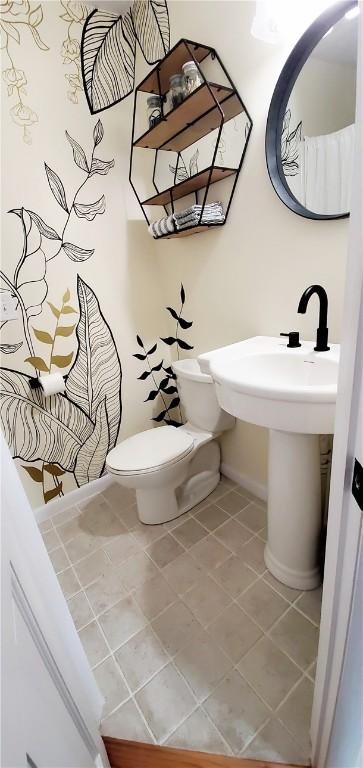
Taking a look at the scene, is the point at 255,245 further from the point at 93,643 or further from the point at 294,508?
the point at 93,643

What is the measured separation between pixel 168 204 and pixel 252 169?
0.61 m

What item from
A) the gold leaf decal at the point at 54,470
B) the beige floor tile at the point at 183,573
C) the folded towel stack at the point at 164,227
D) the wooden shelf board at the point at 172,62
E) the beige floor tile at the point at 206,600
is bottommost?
the beige floor tile at the point at 183,573

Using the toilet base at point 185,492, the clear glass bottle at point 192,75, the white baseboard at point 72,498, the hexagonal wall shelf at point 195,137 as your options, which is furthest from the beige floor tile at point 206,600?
the clear glass bottle at point 192,75

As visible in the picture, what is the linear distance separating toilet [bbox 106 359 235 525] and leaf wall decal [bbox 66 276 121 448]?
1.16ft

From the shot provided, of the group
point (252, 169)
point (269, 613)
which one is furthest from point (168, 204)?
point (269, 613)

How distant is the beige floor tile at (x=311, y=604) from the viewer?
1066 mm

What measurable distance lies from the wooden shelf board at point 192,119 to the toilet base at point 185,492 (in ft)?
4.67

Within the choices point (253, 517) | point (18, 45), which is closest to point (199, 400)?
point (253, 517)

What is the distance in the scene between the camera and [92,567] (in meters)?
1.38

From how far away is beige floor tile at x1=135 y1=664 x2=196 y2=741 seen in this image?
86cm

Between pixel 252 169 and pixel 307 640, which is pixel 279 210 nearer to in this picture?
pixel 252 169

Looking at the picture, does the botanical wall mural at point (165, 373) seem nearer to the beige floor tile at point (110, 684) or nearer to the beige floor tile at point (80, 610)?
the beige floor tile at point (80, 610)

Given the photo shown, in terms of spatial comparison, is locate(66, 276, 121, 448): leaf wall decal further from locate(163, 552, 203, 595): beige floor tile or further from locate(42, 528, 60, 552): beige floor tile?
locate(163, 552, 203, 595): beige floor tile

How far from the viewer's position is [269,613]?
109 centimetres
